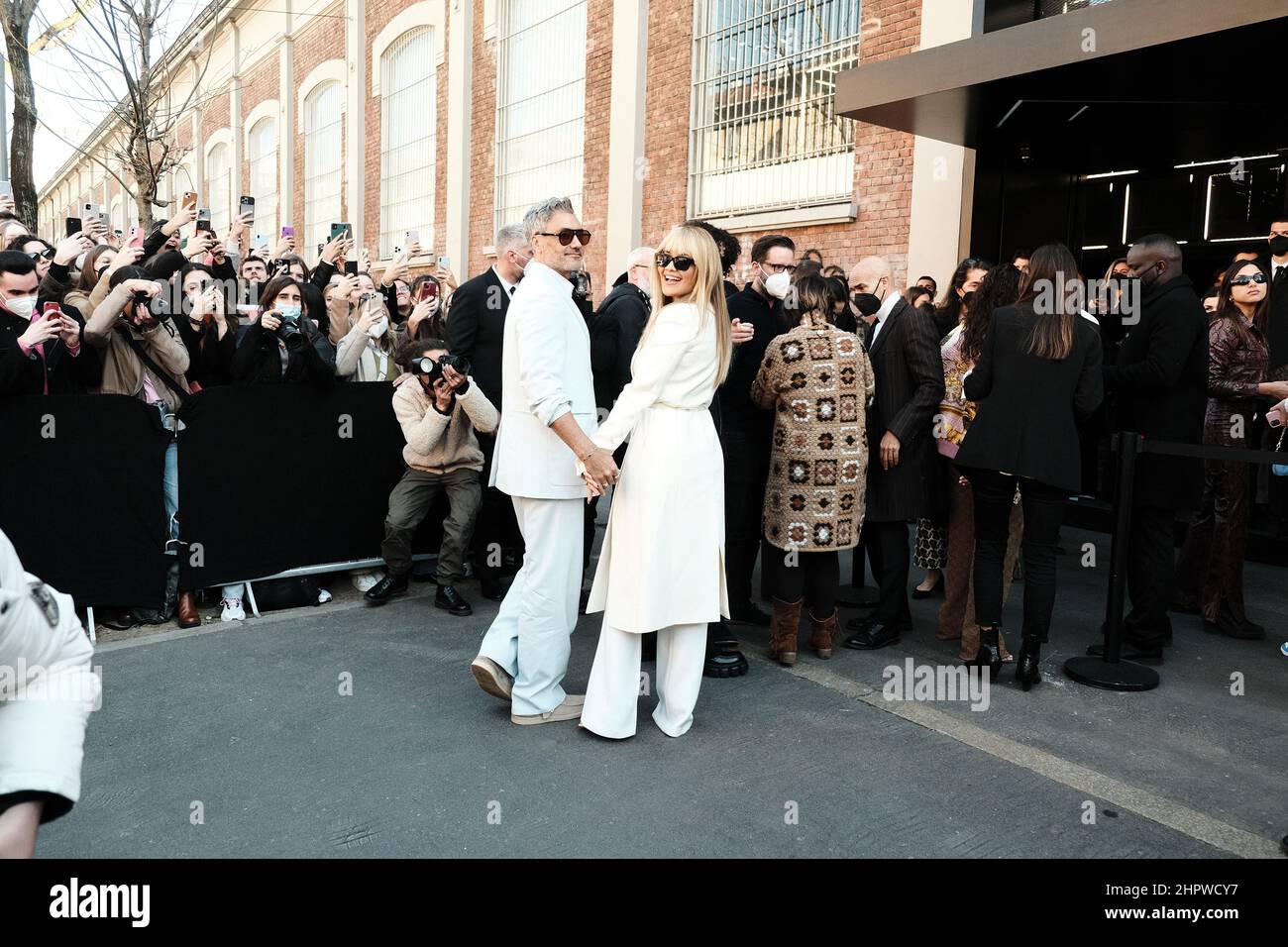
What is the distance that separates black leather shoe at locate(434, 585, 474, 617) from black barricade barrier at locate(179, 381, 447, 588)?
0.75m

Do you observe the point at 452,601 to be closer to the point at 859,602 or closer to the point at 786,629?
the point at 786,629

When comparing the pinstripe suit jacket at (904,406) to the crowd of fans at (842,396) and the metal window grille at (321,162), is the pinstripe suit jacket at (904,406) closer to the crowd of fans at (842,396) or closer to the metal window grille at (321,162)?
the crowd of fans at (842,396)

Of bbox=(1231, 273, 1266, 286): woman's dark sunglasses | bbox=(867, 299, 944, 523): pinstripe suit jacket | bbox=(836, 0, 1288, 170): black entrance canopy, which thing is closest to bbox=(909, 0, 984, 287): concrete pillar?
bbox=(836, 0, 1288, 170): black entrance canopy

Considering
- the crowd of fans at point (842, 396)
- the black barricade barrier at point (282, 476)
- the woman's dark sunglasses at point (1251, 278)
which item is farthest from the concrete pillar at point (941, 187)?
the black barricade barrier at point (282, 476)

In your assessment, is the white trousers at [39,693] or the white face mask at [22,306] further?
the white face mask at [22,306]

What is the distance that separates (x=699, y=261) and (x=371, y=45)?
19805 millimetres

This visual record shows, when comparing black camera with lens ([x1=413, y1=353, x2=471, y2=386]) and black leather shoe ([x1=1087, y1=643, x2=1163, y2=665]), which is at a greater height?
black camera with lens ([x1=413, y1=353, x2=471, y2=386])

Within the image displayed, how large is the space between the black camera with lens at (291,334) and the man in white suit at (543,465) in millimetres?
Answer: 2287

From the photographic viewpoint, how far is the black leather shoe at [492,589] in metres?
6.28

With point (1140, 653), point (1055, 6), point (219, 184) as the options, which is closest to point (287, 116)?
point (219, 184)

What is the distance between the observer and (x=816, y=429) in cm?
491

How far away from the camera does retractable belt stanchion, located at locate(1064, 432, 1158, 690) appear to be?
4.79 meters

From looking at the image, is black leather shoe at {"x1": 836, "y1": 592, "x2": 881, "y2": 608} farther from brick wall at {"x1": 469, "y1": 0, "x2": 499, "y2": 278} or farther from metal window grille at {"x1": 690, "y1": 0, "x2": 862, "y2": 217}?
brick wall at {"x1": 469, "y1": 0, "x2": 499, "y2": 278}

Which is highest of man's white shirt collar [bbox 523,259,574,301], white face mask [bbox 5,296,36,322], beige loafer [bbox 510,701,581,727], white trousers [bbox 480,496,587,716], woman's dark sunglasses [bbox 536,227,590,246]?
woman's dark sunglasses [bbox 536,227,590,246]
